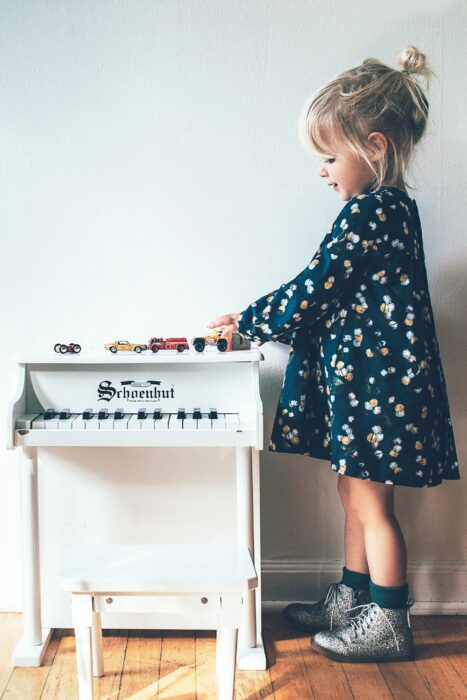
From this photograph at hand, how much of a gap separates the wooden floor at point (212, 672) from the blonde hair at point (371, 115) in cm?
122

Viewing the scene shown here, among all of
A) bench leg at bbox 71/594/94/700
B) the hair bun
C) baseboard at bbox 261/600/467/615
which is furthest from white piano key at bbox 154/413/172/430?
the hair bun

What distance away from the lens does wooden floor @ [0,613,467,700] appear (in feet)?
5.62

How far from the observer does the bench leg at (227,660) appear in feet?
4.72

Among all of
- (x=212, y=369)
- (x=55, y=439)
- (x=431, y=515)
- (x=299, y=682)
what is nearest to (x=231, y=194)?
(x=212, y=369)

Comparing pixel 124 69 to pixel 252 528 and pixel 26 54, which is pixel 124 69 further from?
pixel 252 528

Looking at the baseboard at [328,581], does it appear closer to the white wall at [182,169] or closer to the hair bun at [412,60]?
the white wall at [182,169]

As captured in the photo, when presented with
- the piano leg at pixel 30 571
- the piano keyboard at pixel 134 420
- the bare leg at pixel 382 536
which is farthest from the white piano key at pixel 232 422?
the piano leg at pixel 30 571

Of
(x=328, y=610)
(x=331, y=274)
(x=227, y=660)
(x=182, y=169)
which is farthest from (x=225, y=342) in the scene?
(x=328, y=610)

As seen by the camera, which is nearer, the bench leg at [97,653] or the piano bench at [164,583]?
the piano bench at [164,583]

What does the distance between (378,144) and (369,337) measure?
47 centimetres

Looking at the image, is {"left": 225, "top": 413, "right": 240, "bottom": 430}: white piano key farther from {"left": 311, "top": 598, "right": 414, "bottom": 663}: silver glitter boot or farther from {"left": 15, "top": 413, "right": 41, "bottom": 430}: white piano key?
{"left": 311, "top": 598, "right": 414, "bottom": 663}: silver glitter boot

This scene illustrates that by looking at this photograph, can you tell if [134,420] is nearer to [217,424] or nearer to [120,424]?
[120,424]

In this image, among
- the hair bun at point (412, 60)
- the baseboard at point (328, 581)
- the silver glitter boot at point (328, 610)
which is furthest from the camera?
the baseboard at point (328, 581)

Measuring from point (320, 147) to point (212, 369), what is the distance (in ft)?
2.02
